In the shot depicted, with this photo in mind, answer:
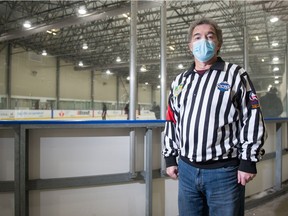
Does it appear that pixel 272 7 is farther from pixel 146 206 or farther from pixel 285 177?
pixel 146 206

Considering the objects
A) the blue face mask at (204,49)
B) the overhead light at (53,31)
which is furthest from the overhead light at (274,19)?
the blue face mask at (204,49)

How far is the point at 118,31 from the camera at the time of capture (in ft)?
14.0

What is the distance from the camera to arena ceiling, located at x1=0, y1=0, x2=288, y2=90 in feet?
12.3

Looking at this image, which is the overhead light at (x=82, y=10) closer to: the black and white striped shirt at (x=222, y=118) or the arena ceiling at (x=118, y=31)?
the arena ceiling at (x=118, y=31)

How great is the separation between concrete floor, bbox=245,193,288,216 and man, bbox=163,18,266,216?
1950 millimetres

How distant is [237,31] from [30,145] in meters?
3.64

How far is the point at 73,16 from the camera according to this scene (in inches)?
191

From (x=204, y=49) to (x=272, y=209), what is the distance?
257cm

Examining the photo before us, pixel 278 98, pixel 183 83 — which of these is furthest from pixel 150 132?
pixel 278 98

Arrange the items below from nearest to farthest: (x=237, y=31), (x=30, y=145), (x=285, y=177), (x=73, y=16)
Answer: (x=30, y=145), (x=285, y=177), (x=237, y=31), (x=73, y=16)

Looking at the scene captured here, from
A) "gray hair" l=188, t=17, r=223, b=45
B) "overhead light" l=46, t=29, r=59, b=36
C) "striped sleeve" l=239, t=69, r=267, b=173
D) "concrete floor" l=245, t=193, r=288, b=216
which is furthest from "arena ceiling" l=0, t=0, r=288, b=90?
"striped sleeve" l=239, t=69, r=267, b=173

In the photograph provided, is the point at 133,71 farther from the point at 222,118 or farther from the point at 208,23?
the point at 222,118

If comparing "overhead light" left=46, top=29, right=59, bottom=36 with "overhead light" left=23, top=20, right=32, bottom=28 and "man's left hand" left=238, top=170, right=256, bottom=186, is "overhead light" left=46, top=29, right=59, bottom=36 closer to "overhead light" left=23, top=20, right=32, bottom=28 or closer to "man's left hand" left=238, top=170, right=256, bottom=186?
"overhead light" left=23, top=20, right=32, bottom=28

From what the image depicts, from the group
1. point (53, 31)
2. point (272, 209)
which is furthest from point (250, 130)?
point (53, 31)
